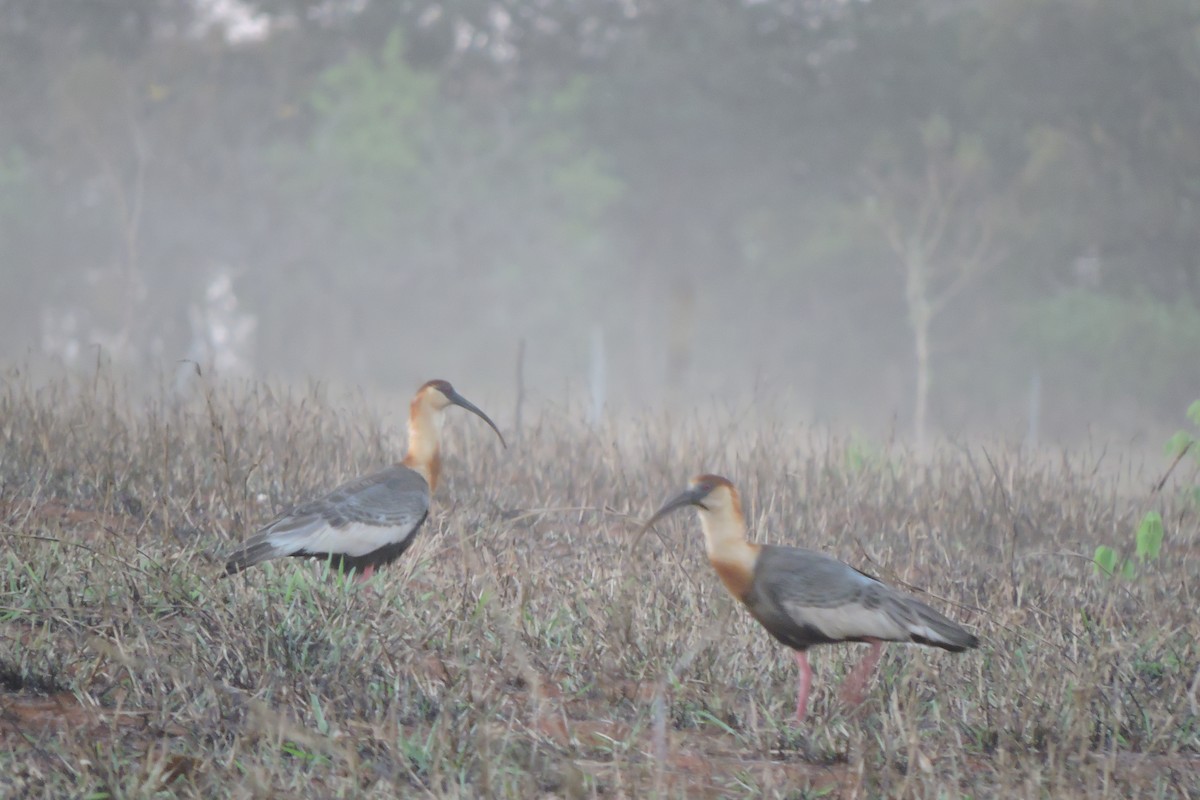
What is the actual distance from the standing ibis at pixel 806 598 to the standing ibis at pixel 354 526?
5.22 ft

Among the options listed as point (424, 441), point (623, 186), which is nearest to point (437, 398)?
point (424, 441)

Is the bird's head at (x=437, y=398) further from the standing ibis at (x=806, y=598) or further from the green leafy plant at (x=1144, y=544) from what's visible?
the green leafy plant at (x=1144, y=544)

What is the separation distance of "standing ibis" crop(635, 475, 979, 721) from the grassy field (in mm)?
136

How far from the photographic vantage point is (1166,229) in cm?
2550

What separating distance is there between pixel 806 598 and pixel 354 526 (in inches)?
82.7

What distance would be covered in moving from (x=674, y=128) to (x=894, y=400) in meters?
9.33

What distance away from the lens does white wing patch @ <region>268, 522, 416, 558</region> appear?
510 centimetres

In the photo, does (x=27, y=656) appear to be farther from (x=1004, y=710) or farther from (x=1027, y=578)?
(x=1027, y=578)

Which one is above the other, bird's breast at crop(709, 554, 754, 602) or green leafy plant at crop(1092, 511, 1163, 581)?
bird's breast at crop(709, 554, 754, 602)

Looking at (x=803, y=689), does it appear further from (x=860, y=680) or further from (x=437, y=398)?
(x=437, y=398)

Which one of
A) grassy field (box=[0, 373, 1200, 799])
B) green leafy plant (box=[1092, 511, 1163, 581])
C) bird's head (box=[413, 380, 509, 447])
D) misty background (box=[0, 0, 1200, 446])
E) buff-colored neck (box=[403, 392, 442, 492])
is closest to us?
grassy field (box=[0, 373, 1200, 799])

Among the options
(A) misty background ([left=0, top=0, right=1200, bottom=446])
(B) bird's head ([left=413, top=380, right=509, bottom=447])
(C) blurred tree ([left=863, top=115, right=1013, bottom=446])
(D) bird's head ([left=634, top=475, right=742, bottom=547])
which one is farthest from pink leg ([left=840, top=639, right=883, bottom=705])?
(A) misty background ([left=0, top=0, right=1200, bottom=446])

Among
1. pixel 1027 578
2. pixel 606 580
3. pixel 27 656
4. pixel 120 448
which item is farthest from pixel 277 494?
pixel 1027 578

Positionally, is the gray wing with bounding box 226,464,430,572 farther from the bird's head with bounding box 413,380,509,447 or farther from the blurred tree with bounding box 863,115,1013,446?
the blurred tree with bounding box 863,115,1013,446
